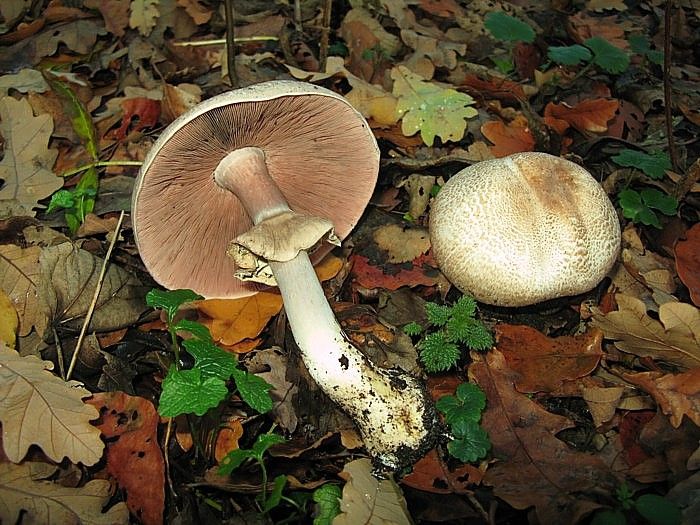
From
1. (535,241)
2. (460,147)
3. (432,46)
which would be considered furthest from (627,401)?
(432,46)

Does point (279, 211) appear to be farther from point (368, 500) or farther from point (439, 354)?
point (368, 500)

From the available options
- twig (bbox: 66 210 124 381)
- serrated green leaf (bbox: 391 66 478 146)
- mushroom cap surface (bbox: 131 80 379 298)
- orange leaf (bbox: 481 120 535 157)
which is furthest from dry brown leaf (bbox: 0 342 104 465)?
orange leaf (bbox: 481 120 535 157)

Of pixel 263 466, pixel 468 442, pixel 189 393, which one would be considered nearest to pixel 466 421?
pixel 468 442

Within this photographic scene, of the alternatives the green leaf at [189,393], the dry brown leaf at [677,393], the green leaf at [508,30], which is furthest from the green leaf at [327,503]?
the green leaf at [508,30]

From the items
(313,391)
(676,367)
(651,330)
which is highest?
(651,330)

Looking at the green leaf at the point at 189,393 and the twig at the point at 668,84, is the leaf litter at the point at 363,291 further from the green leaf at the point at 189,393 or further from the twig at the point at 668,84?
the green leaf at the point at 189,393

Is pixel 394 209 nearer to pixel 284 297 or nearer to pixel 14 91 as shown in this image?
A: pixel 284 297
